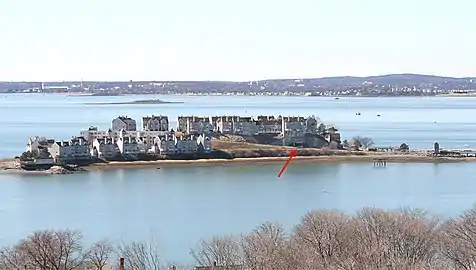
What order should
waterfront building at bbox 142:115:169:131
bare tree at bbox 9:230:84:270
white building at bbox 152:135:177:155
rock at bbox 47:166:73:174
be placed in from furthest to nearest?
waterfront building at bbox 142:115:169:131 → white building at bbox 152:135:177:155 → rock at bbox 47:166:73:174 → bare tree at bbox 9:230:84:270

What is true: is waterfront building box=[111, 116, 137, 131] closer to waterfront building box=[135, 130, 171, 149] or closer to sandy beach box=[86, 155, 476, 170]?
waterfront building box=[135, 130, 171, 149]

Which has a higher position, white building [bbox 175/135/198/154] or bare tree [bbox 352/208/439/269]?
bare tree [bbox 352/208/439/269]

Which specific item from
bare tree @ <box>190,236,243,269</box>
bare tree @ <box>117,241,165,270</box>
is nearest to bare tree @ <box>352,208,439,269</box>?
bare tree @ <box>190,236,243,269</box>

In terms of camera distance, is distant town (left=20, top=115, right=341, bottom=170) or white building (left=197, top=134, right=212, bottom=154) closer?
distant town (left=20, top=115, right=341, bottom=170)

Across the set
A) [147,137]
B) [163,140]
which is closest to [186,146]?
[163,140]

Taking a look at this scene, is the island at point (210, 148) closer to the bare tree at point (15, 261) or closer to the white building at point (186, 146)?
the white building at point (186, 146)

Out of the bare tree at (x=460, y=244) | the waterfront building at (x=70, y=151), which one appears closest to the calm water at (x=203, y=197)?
the waterfront building at (x=70, y=151)

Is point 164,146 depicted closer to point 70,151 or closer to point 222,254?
point 70,151
